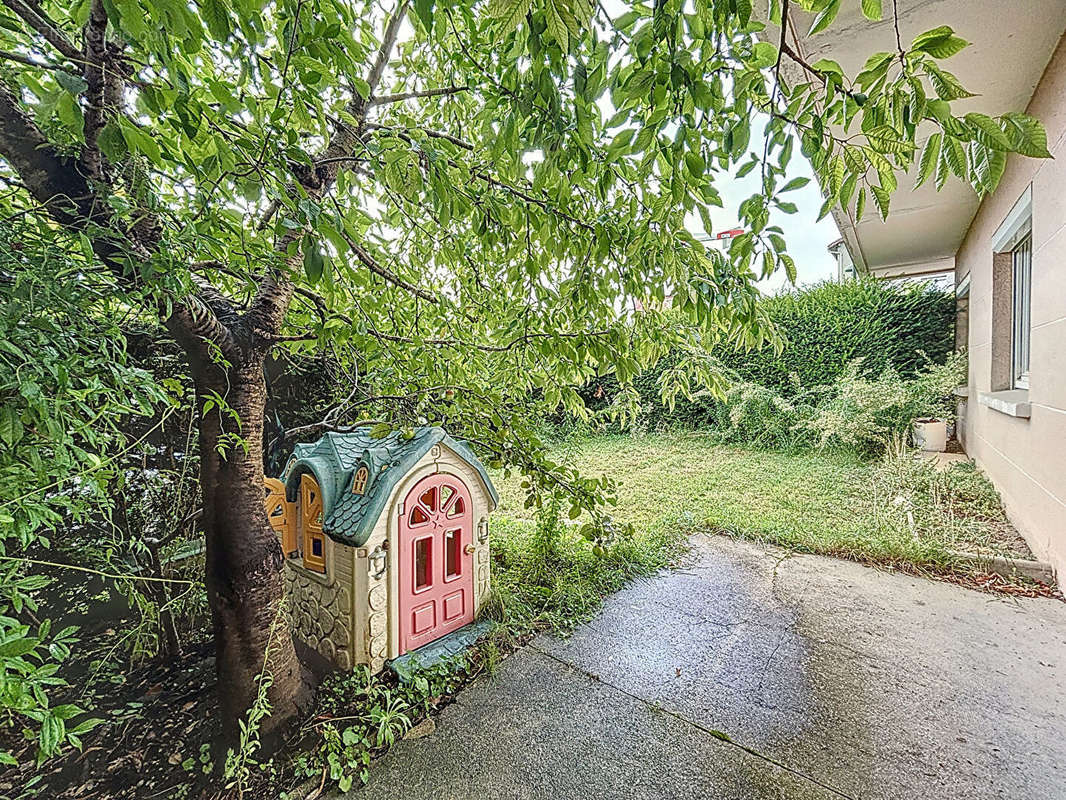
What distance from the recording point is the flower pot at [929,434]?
18.4 feet

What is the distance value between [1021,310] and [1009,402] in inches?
45.5

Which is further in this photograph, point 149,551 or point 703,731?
point 149,551

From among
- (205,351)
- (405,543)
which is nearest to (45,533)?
(205,351)

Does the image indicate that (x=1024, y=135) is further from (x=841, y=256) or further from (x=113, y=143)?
(x=841, y=256)

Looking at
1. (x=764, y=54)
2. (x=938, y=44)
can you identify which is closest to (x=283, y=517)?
(x=764, y=54)

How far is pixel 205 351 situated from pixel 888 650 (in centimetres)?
291

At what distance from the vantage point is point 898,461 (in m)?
4.79

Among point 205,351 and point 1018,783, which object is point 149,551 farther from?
point 1018,783

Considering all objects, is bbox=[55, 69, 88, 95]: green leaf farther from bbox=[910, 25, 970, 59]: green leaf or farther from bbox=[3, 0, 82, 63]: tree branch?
bbox=[910, 25, 970, 59]: green leaf

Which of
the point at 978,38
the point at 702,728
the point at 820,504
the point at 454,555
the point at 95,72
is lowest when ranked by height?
the point at 702,728

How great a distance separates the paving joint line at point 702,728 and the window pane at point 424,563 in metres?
0.59

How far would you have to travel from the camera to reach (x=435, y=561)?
2006 mm

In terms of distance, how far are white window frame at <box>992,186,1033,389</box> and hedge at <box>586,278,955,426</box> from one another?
7.40 feet

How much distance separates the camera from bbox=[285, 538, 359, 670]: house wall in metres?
1.77
